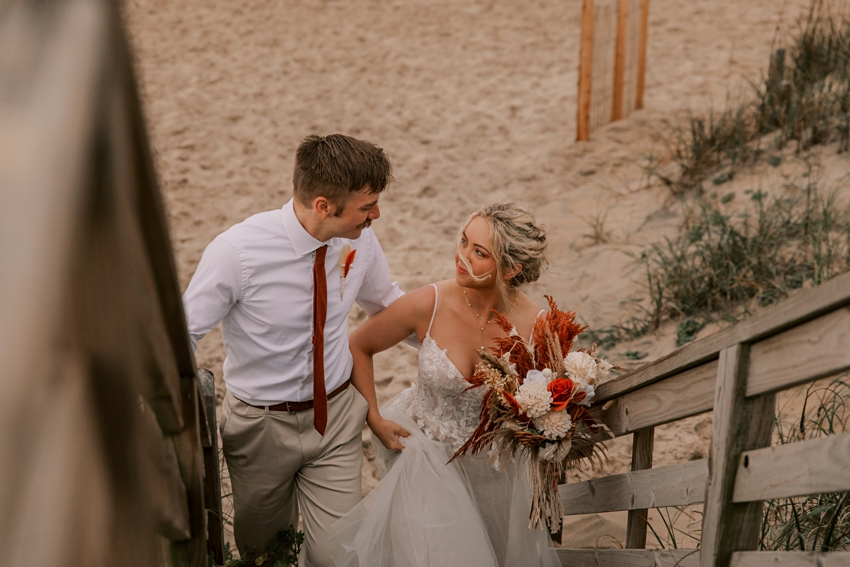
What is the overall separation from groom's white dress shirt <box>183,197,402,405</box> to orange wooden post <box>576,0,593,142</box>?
5885 mm

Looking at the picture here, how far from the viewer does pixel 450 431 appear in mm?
3064

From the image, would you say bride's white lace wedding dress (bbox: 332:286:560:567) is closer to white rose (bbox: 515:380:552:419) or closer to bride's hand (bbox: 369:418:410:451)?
bride's hand (bbox: 369:418:410:451)

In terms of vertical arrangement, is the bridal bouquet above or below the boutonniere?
below

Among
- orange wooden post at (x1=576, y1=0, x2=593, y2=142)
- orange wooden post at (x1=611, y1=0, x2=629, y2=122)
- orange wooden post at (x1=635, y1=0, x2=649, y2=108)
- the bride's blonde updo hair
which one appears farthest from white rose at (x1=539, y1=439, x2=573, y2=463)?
orange wooden post at (x1=635, y1=0, x2=649, y2=108)

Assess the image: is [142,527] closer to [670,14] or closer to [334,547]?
[334,547]

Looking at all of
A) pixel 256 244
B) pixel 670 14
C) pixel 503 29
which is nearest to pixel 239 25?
pixel 503 29

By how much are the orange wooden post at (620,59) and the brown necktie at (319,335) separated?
21.1ft

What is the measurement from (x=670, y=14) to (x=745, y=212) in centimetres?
637

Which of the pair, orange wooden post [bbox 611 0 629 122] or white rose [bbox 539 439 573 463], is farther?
orange wooden post [bbox 611 0 629 122]

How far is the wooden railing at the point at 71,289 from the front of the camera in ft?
0.85

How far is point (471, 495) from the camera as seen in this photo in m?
2.92

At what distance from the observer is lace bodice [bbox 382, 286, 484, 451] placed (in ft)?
9.84

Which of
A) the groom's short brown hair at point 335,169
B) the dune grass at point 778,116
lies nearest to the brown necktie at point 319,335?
the groom's short brown hair at point 335,169

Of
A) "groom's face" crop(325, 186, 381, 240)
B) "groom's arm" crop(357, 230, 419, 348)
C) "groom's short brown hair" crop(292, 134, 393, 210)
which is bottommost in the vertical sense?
"groom's arm" crop(357, 230, 419, 348)
